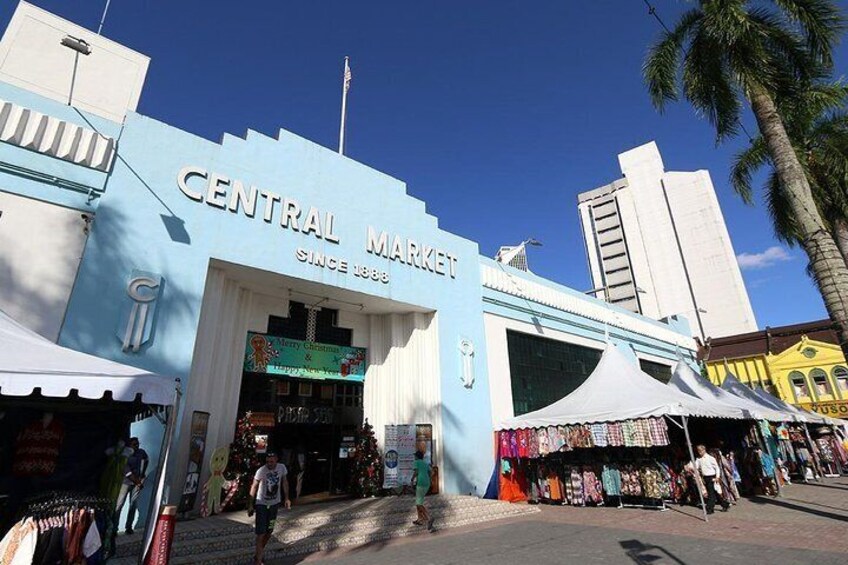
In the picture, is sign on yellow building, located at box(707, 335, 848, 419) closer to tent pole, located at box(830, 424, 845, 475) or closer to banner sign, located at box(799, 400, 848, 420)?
banner sign, located at box(799, 400, 848, 420)

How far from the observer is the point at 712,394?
46.1 feet

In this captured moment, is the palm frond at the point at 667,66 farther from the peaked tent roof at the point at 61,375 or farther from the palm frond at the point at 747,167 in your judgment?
the peaked tent roof at the point at 61,375

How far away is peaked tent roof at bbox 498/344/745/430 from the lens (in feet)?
31.7

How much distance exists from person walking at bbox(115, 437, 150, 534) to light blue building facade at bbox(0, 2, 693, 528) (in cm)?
55

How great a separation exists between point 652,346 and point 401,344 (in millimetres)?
16222

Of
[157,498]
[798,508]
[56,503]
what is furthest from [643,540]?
[56,503]

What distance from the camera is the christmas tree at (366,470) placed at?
1109 centimetres

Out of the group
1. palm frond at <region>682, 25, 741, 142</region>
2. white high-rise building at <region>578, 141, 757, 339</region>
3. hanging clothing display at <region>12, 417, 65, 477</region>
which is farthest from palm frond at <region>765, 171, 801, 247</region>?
white high-rise building at <region>578, 141, 757, 339</region>

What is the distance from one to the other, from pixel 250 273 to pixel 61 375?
6.24 meters

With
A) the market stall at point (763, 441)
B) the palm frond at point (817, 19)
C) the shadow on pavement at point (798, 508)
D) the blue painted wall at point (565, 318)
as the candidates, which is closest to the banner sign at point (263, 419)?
the blue painted wall at point (565, 318)

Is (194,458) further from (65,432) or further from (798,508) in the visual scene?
(798,508)

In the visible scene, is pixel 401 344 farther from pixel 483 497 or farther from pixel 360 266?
pixel 483 497

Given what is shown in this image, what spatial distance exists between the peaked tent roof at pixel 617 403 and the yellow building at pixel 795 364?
1668 cm

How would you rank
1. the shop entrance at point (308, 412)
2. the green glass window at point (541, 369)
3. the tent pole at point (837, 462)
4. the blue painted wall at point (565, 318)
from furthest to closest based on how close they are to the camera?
the tent pole at point (837, 462)
the blue painted wall at point (565, 318)
the green glass window at point (541, 369)
the shop entrance at point (308, 412)
